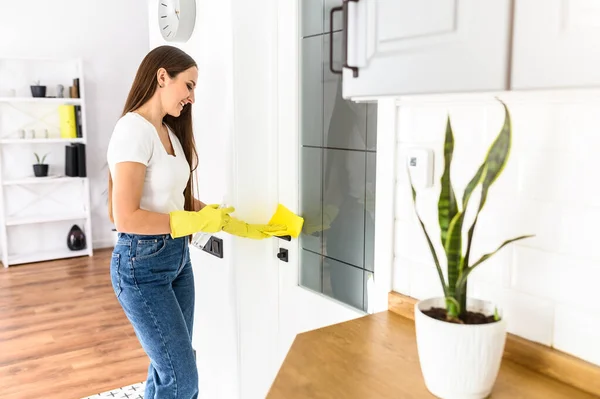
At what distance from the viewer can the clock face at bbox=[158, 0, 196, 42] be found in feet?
7.09

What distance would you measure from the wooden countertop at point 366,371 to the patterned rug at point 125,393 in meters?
1.80

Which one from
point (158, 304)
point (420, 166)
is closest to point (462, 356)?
point (420, 166)

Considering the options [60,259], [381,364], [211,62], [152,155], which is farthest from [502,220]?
[60,259]

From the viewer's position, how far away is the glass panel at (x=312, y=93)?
1880 millimetres

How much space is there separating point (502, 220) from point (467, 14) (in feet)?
1.80

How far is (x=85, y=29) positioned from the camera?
5.61 m

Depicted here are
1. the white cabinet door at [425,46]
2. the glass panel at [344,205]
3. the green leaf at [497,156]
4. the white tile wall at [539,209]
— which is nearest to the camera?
the white cabinet door at [425,46]

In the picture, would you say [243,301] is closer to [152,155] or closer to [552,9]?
[152,155]

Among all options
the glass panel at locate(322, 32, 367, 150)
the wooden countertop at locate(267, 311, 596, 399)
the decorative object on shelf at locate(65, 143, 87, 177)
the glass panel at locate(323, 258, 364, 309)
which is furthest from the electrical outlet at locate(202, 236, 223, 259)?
the decorative object on shelf at locate(65, 143, 87, 177)

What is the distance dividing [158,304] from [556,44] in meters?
1.41

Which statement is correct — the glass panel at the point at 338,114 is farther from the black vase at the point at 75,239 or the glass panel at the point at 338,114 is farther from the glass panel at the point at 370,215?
the black vase at the point at 75,239

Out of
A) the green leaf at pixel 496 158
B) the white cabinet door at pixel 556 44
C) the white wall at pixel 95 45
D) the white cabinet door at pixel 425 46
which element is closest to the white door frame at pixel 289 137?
the green leaf at pixel 496 158

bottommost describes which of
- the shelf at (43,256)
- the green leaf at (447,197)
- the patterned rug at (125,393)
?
the patterned rug at (125,393)

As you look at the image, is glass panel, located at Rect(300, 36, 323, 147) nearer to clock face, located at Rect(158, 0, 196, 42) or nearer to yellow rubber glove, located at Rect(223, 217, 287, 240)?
yellow rubber glove, located at Rect(223, 217, 287, 240)
